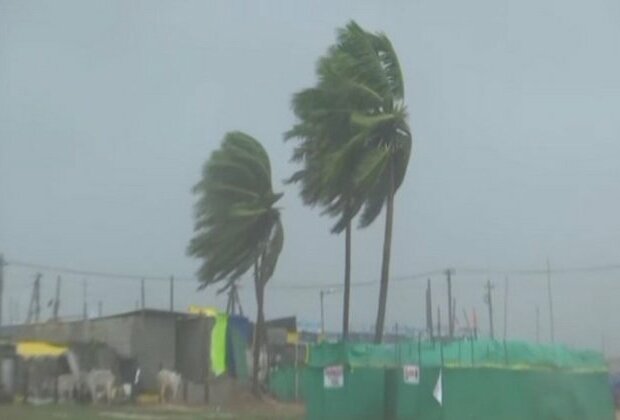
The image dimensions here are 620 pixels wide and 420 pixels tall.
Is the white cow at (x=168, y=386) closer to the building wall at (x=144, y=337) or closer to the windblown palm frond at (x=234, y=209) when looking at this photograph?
the building wall at (x=144, y=337)

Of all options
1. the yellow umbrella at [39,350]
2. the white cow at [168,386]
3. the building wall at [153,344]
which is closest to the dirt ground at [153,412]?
the white cow at [168,386]

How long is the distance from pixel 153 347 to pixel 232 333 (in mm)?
3388

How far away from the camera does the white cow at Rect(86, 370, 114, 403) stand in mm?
42562

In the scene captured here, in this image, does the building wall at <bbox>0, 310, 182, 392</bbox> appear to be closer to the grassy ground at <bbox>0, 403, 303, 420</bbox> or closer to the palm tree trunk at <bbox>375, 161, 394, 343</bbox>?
the grassy ground at <bbox>0, 403, 303, 420</bbox>

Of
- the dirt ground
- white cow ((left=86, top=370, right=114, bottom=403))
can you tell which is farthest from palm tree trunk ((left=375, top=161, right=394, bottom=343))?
white cow ((left=86, top=370, right=114, bottom=403))

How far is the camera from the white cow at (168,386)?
4441cm

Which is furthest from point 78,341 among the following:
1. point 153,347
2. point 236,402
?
point 236,402

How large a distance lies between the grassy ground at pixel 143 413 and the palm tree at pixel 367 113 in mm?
5923

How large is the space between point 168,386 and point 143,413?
8326 millimetres

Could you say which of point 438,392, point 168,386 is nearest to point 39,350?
point 168,386

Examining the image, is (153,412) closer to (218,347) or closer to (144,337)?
(144,337)

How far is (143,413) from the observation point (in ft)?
119

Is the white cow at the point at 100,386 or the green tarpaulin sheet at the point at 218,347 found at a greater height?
the green tarpaulin sheet at the point at 218,347

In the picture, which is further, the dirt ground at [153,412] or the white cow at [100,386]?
the white cow at [100,386]
